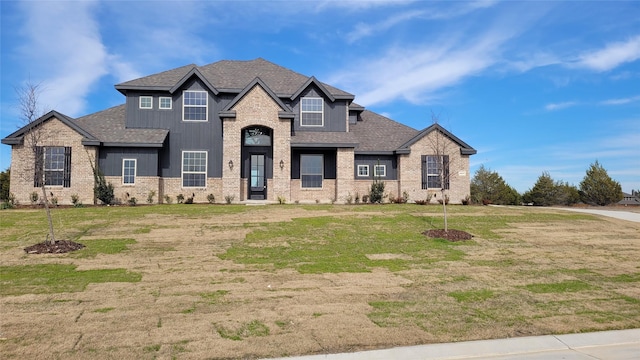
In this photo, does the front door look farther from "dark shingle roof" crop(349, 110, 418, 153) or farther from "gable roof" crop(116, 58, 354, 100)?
"dark shingle roof" crop(349, 110, 418, 153)

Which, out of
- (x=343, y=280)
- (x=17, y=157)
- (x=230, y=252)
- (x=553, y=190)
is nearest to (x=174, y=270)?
(x=230, y=252)

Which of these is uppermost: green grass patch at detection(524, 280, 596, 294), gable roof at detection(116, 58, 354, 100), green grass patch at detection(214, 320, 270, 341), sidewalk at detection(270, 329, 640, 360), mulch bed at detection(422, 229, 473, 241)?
gable roof at detection(116, 58, 354, 100)

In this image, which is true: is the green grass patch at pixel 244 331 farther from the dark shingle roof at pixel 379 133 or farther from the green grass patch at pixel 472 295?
the dark shingle roof at pixel 379 133

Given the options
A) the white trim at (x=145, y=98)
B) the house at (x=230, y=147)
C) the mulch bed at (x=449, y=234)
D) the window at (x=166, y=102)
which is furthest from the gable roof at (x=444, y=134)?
the white trim at (x=145, y=98)

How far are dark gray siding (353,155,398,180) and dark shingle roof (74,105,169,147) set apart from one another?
1209 centimetres

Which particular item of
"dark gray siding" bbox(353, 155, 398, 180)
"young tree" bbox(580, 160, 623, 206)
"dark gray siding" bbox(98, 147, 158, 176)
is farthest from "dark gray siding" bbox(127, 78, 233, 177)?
"young tree" bbox(580, 160, 623, 206)

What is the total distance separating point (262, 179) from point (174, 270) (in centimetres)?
1499

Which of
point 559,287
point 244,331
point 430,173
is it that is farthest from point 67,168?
point 559,287

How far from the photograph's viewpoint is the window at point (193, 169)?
2495cm

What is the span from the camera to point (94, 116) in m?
26.3

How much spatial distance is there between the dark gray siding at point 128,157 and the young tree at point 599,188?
131 feet

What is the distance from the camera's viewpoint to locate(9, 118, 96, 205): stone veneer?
22.8m

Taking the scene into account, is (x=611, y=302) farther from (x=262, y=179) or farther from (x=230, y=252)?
(x=262, y=179)

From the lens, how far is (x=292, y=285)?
31.3 ft
